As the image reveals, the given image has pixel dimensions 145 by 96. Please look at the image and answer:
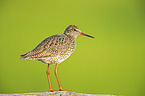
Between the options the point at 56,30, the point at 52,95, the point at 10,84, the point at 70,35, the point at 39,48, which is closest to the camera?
the point at 52,95

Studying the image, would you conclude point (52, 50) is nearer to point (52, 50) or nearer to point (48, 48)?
point (52, 50)

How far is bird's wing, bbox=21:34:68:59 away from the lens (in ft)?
23.6

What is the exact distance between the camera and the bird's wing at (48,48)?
7203 mm

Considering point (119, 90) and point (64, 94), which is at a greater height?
point (64, 94)

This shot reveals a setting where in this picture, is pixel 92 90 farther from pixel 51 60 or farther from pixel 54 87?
pixel 51 60

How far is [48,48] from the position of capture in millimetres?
7328

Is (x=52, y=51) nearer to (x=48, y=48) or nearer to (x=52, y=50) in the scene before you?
(x=52, y=50)

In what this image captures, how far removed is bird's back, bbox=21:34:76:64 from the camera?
23.7 ft

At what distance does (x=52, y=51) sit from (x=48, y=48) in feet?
0.44

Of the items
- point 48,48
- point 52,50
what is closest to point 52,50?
point 52,50

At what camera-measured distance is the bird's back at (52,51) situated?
284 inches

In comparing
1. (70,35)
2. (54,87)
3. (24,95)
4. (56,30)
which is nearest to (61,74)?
(54,87)

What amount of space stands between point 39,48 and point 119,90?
20.8ft

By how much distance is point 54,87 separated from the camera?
12.0 meters
